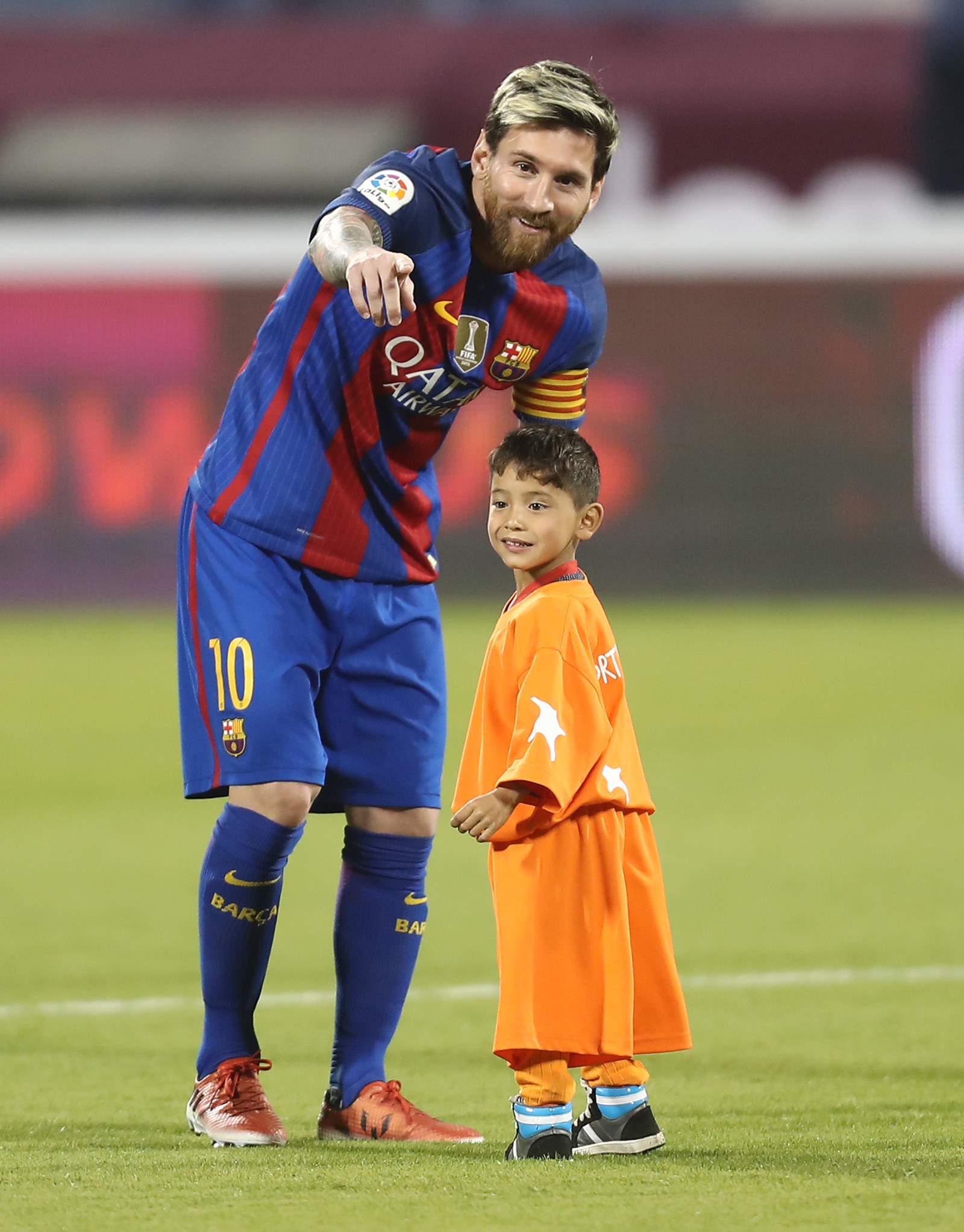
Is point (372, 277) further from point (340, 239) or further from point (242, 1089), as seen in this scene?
point (242, 1089)

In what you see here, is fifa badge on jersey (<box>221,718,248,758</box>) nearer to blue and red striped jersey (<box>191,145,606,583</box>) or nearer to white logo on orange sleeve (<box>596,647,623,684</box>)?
blue and red striped jersey (<box>191,145,606,583</box>)

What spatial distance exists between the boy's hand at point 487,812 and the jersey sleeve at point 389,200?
0.98 m

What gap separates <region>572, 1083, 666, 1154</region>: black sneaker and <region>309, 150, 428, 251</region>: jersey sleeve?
1.50m

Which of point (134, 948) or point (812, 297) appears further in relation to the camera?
point (812, 297)

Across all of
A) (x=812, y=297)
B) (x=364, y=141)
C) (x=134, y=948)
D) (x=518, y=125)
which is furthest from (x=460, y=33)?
(x=518, y=125)

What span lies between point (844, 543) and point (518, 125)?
11.3 meters

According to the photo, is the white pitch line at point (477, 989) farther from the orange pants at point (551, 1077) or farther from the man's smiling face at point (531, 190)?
the man's smiling face at point (531, 190)

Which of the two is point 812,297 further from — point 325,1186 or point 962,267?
point 325,1186

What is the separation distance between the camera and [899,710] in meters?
10.7

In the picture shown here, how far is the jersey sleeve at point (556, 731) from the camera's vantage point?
3262mm

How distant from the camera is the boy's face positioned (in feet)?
11.4

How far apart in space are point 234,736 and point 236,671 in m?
0.11

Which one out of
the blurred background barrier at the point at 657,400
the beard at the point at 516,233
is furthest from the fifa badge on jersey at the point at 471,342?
the blurred background barrier at the point at 657,400

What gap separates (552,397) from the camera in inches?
153
